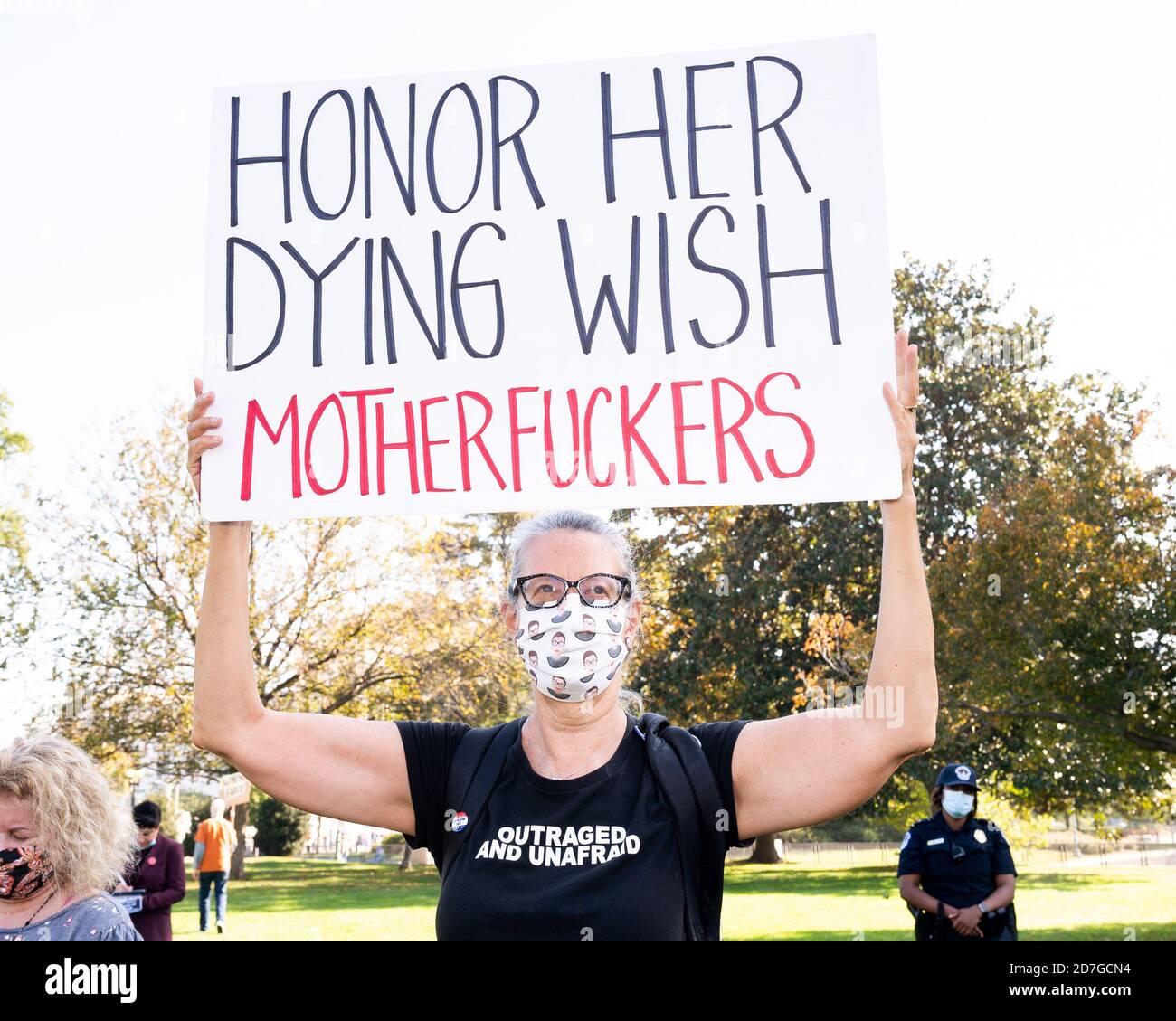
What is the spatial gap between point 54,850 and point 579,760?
1.74 metres

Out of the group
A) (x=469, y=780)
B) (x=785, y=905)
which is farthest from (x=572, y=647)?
(x=785, y=905)

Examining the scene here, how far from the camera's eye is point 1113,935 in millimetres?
15461

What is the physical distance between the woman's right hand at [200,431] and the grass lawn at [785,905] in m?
10.3

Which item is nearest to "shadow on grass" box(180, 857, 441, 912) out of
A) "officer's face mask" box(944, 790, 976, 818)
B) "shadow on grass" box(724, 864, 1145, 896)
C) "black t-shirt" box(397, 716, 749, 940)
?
"shadow on grass" box(724, 864, 1145, 896)

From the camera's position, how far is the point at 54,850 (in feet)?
11.4

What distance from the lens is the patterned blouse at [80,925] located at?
3.38 metres

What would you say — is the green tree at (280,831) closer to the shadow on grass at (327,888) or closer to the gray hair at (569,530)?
the shadow on grass at (327,888)

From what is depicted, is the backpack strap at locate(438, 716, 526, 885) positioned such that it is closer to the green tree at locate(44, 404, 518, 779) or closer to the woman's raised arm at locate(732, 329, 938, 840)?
the woman's raised arm at locate(732, 329, 938, 840)

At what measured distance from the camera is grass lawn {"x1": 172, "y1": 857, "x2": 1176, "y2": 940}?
17656 mm

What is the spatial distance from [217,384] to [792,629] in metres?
24.1

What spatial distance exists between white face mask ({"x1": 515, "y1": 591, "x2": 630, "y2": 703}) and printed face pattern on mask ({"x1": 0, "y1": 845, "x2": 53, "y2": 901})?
165 centimetres

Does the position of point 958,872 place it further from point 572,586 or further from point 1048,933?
point 1048,933
